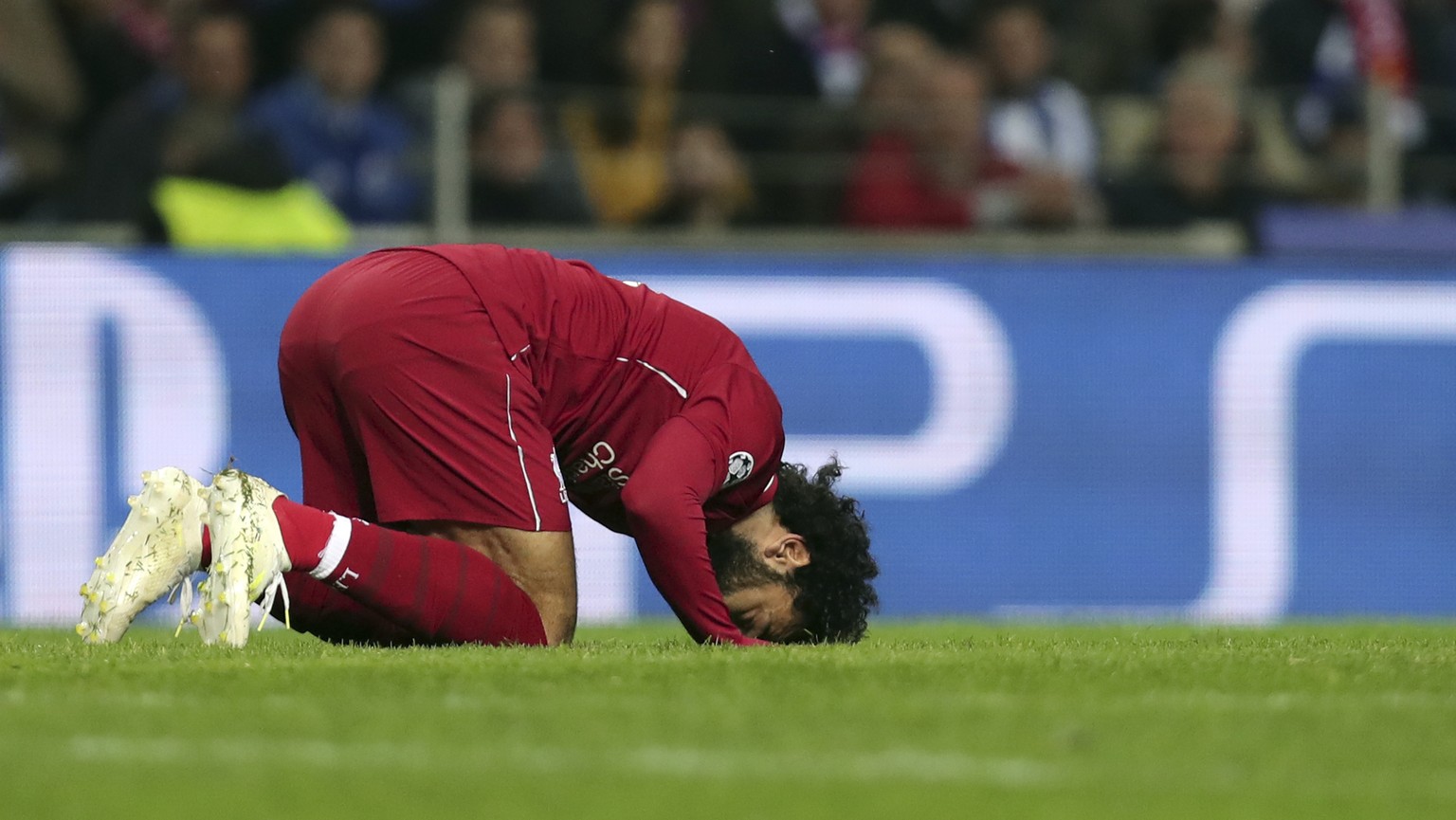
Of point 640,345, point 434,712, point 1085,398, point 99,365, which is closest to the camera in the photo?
point 434,712

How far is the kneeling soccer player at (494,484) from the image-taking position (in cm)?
527

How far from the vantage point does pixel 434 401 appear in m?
5.64

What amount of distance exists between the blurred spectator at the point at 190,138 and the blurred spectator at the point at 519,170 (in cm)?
96

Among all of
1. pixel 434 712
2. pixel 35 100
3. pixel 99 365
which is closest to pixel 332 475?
pixel 434 712

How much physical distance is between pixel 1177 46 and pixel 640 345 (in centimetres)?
722

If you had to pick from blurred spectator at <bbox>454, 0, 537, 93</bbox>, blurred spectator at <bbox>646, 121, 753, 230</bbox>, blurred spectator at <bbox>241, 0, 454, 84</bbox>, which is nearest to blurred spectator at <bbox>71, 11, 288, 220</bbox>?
blurred spectator at <bbox>241, 0, 454, 84</bbox>

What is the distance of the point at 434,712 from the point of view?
4121 mm

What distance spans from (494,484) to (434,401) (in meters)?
0.27

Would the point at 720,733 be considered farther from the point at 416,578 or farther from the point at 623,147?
the point at 623,147

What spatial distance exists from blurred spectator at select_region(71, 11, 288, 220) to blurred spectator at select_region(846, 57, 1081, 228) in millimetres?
2921

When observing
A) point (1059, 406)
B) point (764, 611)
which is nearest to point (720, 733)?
point (764, 611)

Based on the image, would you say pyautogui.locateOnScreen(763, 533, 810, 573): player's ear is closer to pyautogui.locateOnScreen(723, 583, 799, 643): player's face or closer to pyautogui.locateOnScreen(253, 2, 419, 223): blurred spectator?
pyautogui.locateOnScreen(723, 583, 799, 643): player's face

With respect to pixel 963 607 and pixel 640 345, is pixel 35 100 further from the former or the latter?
pixel 640 345

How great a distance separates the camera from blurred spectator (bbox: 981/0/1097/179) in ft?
37.2
